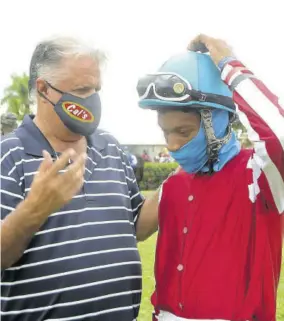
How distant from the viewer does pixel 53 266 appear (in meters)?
2.46

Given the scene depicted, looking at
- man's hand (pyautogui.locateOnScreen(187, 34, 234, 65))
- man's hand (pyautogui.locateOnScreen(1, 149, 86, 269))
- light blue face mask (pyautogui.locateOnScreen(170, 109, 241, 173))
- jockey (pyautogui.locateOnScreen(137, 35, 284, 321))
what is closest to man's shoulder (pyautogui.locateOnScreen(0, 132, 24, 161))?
man's hand (pyautogui.locateOnScreen(1, 149, 86, 269))

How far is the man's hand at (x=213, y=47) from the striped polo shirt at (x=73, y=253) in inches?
31.0

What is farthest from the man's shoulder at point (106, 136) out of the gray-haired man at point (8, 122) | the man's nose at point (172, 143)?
the gray-haired man at point (8, 122)

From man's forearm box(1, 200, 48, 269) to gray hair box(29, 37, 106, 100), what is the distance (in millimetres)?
779

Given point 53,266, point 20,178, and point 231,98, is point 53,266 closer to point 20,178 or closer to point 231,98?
point 20,178

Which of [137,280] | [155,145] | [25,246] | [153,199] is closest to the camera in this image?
[25,246]

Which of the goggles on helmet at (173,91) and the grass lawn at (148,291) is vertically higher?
the goggles on helmet at (173,91)

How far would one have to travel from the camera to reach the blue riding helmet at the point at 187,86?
101 inches

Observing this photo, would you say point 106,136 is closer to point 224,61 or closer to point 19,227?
point 224,61

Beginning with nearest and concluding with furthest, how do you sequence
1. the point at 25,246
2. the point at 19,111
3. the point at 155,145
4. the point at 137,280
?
the point at 25,246 → the point at 137,280 → the point at 19,111 → the point at 155,145

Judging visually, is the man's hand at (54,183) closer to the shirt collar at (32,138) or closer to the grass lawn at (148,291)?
the shirt collar at (32,138)

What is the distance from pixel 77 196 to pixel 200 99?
2.49ft

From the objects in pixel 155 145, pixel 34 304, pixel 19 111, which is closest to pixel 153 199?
pixel 34 304

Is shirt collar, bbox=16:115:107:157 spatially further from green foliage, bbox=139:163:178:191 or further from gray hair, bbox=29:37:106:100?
green foliage, bbox=139:163:178:191
